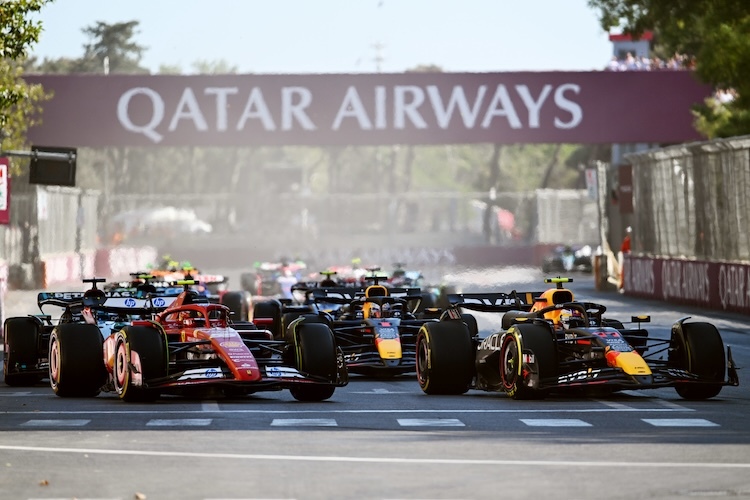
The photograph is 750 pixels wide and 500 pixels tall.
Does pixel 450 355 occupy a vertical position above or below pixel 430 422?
above

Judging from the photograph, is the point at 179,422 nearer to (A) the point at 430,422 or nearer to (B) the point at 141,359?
(B) the point at 141,359

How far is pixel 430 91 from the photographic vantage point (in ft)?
188

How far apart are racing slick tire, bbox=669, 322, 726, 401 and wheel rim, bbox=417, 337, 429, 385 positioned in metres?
2.56

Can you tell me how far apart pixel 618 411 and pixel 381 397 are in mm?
3232

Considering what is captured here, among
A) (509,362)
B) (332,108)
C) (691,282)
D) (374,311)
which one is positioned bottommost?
(509,362)

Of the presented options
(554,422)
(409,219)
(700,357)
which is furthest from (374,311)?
(409,219)

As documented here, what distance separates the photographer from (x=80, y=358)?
19.1m

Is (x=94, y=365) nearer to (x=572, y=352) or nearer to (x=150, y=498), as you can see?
(x=572, y=352)

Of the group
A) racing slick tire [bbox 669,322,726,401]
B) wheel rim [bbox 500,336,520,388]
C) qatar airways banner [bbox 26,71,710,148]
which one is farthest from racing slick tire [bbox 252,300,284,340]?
qatar airways banner [bbox 26,71,710,148]

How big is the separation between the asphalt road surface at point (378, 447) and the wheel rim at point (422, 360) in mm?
259

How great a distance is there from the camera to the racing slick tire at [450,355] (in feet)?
62.5

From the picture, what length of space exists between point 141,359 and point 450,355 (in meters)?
3.17

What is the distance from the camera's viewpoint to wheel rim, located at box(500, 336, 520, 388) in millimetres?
18047

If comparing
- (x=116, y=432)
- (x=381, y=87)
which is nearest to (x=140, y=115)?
(x=381, y=87)
